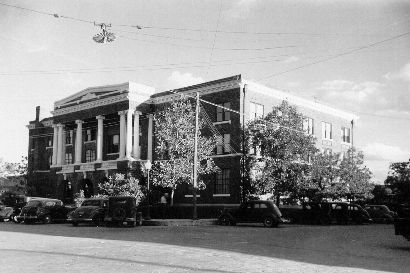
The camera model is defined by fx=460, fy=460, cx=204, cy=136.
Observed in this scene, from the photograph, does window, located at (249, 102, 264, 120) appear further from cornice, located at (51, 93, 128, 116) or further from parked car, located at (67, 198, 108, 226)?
parked car, located at (67, 198, 108, 226)

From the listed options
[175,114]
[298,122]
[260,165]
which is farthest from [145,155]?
[298,122]

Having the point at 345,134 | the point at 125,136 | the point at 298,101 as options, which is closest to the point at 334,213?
the point at 298,101

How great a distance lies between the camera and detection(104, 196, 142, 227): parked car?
27.4 metres

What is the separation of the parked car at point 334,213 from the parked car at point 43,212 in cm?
1744

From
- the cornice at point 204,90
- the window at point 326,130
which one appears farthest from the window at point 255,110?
the window at point 326,130

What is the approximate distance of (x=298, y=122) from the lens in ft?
119

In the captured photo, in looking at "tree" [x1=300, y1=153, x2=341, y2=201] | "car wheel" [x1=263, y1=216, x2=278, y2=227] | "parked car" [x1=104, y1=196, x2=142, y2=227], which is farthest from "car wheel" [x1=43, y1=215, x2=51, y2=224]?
"tree" [x1=300, y1=153, x2=341, y2=201]

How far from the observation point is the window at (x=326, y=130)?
50.8 metres

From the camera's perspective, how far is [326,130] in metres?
51.2

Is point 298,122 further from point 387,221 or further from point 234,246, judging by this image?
point 234,246

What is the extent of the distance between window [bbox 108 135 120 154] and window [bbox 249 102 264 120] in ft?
56.0

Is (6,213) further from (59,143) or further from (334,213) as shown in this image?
(334,213)

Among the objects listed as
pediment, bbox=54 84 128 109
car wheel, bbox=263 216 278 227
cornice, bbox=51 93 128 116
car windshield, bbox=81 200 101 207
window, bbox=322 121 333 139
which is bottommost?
car wheel, bbox=263 216 278 227

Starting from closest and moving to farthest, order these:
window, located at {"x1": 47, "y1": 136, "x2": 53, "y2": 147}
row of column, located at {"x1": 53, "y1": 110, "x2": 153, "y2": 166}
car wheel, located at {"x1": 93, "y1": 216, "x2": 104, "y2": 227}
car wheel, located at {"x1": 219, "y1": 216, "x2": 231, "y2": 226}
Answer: car wheel, located at {"x1": 93, "y1": 216, "x2": 104, "y2": 227} → car wheel, located at {"x1": 219, "y1": 216, "x2": 231, "y2": 226} → row of column, located at {"x1": 53, "y1": 110, "x2": 153, "y2": 166} → window, located at {"x1": 47, "y1": 136, "x2": 53, "y2": 147}
